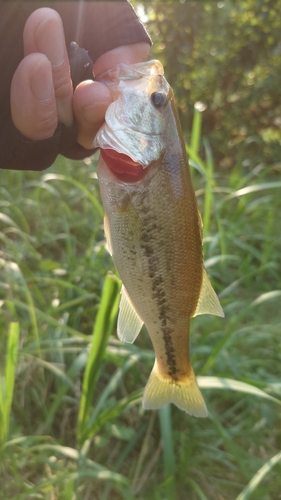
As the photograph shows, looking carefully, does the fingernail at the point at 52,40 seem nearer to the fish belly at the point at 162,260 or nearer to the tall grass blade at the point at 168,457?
the fish belly at the point at 162,260

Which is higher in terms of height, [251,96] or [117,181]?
[117,181]

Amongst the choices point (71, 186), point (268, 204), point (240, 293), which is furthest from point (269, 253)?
point (71, 186)

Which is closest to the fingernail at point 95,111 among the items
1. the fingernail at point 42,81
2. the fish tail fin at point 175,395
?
the fingernail at point 42,81

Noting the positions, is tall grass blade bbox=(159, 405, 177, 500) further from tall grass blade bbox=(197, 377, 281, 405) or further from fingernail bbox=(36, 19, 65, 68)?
fingernail bbox=(36, 19, 65, 68)

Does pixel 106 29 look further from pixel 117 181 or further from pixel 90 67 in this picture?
pixel 117 181

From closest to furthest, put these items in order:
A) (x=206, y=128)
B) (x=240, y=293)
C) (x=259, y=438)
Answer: (x=259, y=438) < (x=240, y=293) < (x=206, y=128)

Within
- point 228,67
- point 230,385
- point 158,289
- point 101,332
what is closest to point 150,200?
point 158,289
